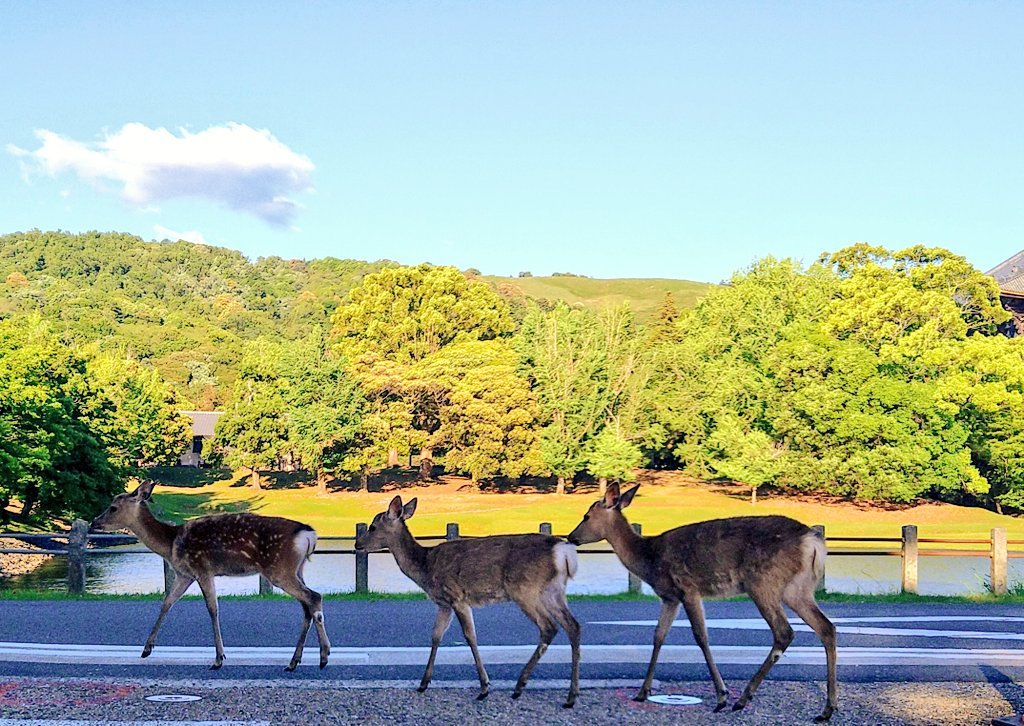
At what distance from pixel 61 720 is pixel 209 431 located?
87125 mm

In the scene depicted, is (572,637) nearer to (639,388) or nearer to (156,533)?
(156,533)

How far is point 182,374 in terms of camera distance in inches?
3964

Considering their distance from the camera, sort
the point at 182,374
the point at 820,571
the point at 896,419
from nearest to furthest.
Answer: the point at 820,571, the point at 896,419, the point at 182,374

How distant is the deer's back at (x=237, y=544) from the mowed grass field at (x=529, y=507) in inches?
1643

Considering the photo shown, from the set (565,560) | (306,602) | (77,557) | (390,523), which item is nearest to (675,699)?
(565,560)

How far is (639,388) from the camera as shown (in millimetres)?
68625

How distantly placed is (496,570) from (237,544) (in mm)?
2670

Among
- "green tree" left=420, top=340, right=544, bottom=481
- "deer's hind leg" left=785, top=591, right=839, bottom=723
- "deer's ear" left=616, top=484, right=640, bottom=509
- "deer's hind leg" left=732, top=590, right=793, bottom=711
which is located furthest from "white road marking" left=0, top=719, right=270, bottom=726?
"green tree" left=420, top=340, right=544, bottom=481

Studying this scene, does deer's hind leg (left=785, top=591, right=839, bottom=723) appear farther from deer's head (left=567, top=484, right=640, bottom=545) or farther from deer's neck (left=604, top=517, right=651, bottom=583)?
deer's head (left=567, top=484, right=640, bottom=545)

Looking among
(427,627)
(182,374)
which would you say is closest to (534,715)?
(427,627)

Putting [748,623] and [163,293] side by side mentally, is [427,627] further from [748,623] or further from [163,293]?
[163,293]

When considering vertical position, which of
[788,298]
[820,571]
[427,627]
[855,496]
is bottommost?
[855,496]

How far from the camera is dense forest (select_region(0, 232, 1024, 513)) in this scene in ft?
185

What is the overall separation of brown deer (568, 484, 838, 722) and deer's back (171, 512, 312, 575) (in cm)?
326
